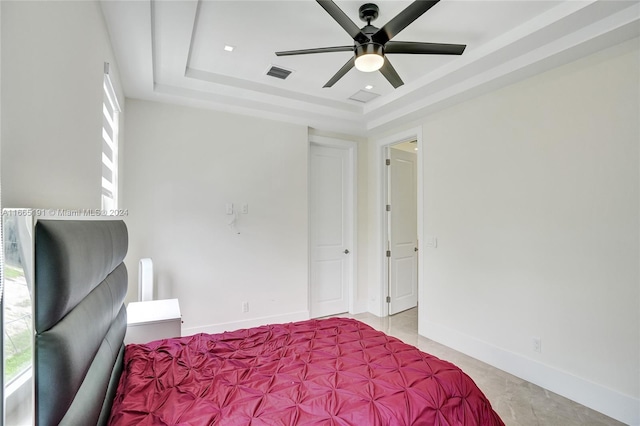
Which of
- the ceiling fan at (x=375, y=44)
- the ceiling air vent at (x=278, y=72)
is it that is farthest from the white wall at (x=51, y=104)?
the ceiling air vent at (x=278, y=72)

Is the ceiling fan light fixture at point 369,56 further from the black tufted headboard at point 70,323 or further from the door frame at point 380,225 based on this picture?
the door frame at point 380,225

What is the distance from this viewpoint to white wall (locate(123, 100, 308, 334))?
10.5ft

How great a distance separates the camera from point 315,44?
8.32 ft

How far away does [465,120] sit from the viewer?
3219mm

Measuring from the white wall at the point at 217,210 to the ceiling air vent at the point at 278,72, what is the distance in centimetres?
81

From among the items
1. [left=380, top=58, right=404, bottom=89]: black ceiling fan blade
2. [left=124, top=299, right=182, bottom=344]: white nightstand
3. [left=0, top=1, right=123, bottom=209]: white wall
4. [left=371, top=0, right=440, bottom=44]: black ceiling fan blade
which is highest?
[left=371, top=0, right=440, bottom=44]: black ceiling fan blade

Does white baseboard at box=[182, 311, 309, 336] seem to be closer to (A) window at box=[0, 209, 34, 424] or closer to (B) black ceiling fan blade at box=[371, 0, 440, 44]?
(A) window at box=[0, 209, 34, 424]

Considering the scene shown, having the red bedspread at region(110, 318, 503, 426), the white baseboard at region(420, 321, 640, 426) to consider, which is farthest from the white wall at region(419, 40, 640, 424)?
the red bedspread at region(110, 318, 503, 426)

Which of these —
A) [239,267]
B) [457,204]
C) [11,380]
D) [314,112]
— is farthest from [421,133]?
[11,380]

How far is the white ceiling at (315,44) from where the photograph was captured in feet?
6.68

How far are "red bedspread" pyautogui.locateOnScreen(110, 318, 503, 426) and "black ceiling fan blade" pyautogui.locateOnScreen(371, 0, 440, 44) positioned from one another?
1841 millimetres

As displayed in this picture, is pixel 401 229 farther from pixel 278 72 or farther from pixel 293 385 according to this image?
pixel 293 385

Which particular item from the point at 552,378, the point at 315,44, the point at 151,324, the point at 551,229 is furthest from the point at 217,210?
the point at 552,378

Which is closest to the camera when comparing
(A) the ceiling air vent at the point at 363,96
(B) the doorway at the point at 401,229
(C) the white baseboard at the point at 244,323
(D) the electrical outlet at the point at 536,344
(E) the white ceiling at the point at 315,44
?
(E) the white ceiling at the point at 315,44
